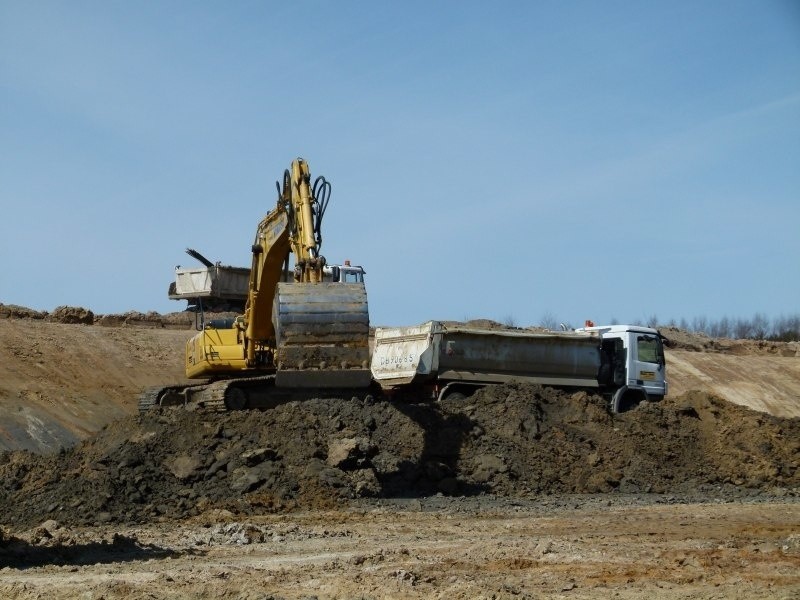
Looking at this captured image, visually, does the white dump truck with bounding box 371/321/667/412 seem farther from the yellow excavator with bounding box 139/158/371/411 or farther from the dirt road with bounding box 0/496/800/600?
the dirt road with bounding box 0/496/800/600

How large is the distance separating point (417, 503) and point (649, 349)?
1083cm

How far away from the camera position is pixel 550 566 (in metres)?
8.98

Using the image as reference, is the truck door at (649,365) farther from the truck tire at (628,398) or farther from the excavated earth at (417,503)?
the excavated earth at (417,503)

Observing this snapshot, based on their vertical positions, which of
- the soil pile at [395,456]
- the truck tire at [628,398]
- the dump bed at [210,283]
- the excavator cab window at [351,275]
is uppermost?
the dump bed at [210,283]

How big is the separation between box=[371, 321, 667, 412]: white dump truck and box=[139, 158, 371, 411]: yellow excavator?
12.6 ft

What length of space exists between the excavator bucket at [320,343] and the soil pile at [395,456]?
166cm

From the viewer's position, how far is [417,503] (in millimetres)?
14289

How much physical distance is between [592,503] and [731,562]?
19.0 feet

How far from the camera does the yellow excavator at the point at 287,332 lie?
1354 centimetres

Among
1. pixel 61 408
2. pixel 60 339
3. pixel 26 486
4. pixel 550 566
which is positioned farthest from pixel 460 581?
pixel 60 339

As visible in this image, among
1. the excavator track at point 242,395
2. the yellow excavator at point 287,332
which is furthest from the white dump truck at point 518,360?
the yellow excavator at point 287,332

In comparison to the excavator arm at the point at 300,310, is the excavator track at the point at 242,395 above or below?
below

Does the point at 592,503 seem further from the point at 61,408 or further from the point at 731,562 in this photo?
the point at 61,408

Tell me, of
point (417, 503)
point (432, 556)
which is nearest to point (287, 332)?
point (417, 503)
